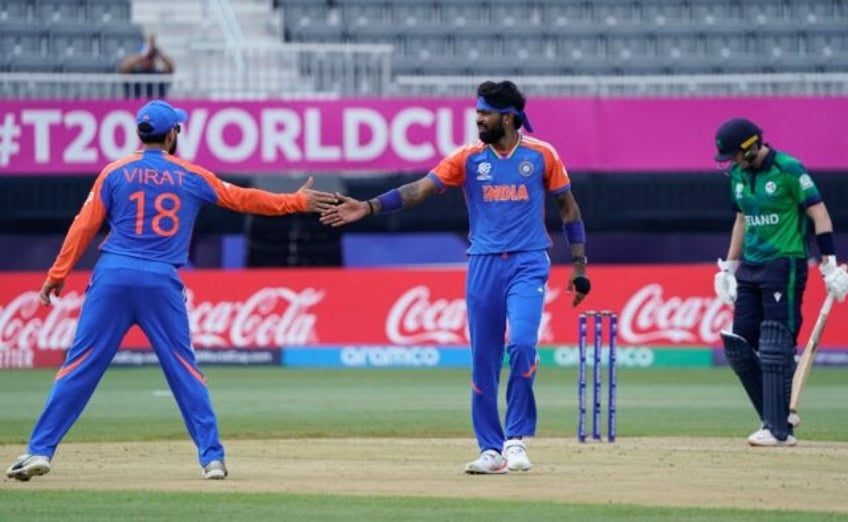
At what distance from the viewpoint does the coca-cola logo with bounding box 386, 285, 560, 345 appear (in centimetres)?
2441

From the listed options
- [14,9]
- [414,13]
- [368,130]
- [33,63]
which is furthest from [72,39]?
[368,130]

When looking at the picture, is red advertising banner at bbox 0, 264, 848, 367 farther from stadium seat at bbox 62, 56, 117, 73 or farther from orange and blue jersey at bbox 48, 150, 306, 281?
orange and blue jersey at bbox 48, 150, 306, 281

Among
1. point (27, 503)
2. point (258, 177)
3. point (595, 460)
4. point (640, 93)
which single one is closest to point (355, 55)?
point (258, 177)

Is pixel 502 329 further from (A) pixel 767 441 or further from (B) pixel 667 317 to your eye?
(B) pixel 667 317

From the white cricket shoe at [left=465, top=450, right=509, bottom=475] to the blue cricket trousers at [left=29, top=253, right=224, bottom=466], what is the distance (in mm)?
1515

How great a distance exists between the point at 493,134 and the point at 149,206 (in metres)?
2.05

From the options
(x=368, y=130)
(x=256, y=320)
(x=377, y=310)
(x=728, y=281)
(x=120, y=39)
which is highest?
(x=120, y=39)

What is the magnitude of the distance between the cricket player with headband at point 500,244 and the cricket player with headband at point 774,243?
2.30 meters

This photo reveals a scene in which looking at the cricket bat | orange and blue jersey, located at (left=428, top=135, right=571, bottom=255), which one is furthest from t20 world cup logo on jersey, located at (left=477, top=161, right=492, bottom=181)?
the cricket bat

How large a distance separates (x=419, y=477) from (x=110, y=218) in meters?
2.28

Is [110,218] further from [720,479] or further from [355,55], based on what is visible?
[355,55]

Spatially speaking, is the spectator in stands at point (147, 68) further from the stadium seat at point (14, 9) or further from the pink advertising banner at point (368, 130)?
the stadium seat at point (14, 9)

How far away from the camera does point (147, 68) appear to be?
1012 inches

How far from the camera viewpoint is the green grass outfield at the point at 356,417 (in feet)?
27.7
